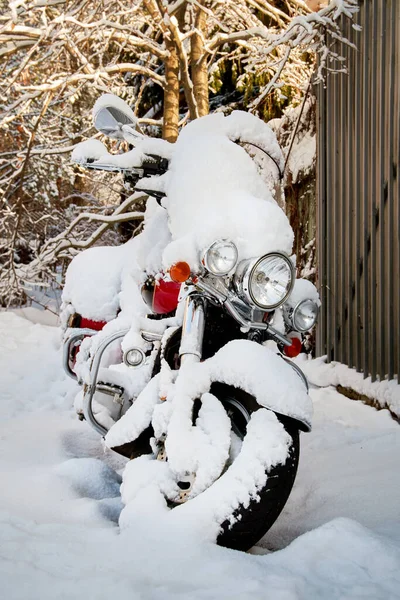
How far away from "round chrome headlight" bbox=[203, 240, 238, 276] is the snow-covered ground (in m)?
0.87

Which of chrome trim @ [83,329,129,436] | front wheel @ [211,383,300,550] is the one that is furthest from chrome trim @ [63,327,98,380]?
front wheel @ [211,383,300,550]

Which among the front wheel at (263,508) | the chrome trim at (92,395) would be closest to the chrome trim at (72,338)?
the chrome trim at (92,395)

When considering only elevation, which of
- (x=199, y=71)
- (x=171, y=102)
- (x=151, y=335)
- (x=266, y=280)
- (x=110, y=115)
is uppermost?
(x=199, y=71)

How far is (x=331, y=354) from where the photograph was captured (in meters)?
5.21

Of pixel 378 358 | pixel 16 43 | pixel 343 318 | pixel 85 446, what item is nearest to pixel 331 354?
pixel 343 318

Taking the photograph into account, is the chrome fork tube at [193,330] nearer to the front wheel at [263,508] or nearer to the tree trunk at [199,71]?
the front wheel at [263,508]

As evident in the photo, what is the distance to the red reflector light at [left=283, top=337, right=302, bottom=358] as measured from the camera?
8.53 feet

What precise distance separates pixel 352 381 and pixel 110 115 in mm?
2805

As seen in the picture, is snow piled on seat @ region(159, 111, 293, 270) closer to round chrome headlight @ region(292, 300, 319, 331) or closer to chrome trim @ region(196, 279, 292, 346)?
chrome trim @ region(196, 279, 292, 346)

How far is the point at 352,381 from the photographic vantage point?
4.65m

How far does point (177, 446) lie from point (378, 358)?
8.53 ft

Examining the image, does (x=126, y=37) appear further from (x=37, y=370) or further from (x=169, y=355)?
(x=169, y=355)

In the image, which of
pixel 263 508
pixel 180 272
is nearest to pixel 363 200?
pixel 180 272

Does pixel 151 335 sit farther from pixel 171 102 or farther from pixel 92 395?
pixel 171 102
